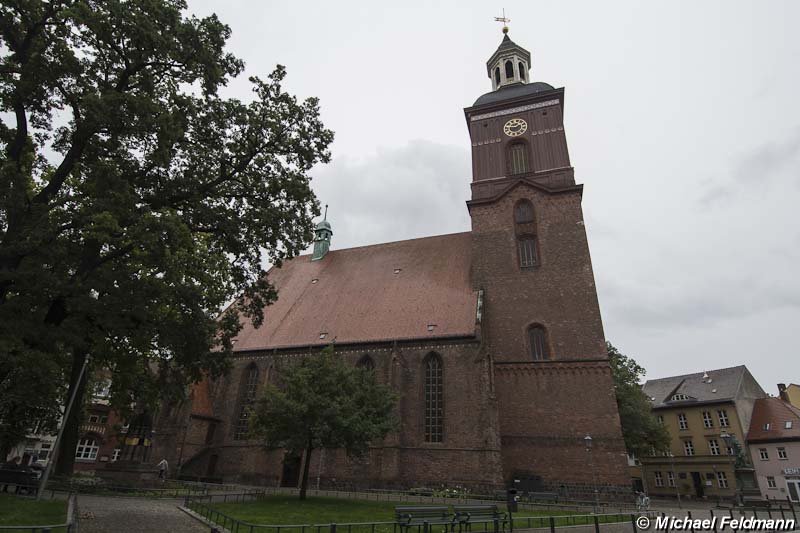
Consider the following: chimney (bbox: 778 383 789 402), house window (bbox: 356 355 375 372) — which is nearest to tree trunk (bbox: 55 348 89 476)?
house window (bbox: 356 355 375 372)

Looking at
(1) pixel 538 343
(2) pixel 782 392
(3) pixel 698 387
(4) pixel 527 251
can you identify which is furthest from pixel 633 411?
(2) pixel 782 392

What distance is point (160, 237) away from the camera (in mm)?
11344

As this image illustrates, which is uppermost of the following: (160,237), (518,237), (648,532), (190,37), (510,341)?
(518,237)

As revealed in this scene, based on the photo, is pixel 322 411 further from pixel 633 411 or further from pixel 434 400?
pixel 633 411

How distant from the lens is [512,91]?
33.4m

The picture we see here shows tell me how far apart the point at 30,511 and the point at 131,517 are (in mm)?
2219

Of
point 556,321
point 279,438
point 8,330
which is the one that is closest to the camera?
point 8,330

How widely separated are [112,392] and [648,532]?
16977 millimetres

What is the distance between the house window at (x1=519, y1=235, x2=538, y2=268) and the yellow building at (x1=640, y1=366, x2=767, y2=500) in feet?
71.4

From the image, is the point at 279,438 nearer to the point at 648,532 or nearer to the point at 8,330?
the point at 8,330

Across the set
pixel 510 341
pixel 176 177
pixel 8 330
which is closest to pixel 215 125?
pixel 176 177

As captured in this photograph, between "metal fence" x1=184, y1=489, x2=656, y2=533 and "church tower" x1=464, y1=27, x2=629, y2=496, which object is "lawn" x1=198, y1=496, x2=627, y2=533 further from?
"church tower" x1=464, y1=27, x2=629, y2=496

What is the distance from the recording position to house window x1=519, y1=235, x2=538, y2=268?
27.7 meters

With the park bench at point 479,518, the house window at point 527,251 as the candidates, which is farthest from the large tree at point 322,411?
the house window at point 527,251
